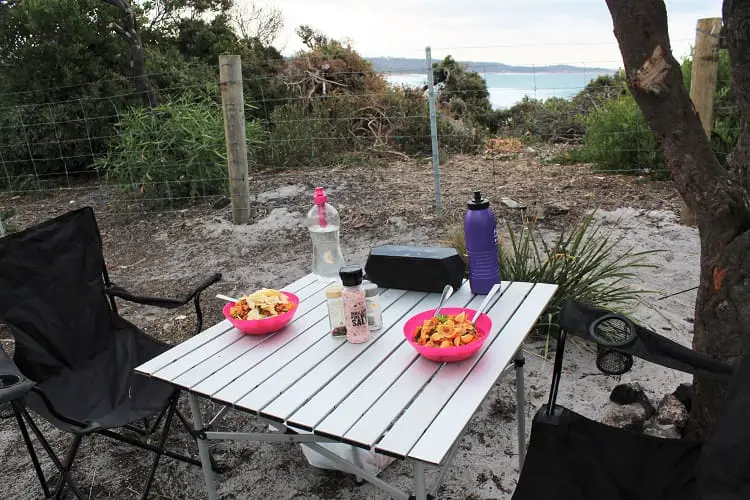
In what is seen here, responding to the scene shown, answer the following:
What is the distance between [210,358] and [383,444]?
27.5 inches

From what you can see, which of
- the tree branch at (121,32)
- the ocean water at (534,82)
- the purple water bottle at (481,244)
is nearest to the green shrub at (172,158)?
the tree branch at (121,32)

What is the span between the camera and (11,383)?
1.84 m

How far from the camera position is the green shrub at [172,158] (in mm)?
5773

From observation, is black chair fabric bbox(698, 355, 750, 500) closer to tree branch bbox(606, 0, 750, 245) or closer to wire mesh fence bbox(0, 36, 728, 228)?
tree branch bbox(606, 0, 750, 245)

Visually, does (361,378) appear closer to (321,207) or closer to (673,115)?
(321,207)

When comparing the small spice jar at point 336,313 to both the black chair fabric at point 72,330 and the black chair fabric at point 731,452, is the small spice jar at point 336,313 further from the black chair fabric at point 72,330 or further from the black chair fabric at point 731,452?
the black chair fabric at point 731,452

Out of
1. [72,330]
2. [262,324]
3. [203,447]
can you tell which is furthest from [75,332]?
[262,324]

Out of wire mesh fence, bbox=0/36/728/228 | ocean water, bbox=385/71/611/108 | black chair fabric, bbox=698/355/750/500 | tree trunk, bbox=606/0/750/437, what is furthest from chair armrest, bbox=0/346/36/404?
ocean water, bbox=385/71/611/108

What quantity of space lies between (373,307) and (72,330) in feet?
4.65

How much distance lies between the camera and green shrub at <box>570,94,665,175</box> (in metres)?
5.45

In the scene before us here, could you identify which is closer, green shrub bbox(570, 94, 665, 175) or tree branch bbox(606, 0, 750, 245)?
tree branch bbox(606, 0, 750, 245)

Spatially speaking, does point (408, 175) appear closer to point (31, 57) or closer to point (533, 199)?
point (533, 199)

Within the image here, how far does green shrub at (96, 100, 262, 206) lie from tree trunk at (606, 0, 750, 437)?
15.2ft

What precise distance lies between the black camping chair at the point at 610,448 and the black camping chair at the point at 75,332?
4.15 ft
